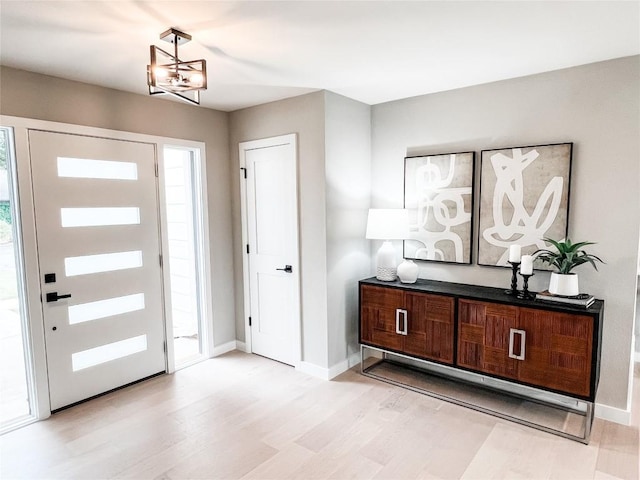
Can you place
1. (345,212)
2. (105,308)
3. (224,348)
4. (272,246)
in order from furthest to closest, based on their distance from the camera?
(224,348) → (272,246) → (345,212) → (105,308)

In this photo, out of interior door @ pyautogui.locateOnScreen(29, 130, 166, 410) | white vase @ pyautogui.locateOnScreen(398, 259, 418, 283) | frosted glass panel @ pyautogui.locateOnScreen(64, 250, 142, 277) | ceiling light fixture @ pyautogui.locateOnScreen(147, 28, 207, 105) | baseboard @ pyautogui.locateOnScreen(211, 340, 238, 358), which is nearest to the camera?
ceiling light fixture @ pyautogui.locateOnScreen(147, 28, 207, 105)

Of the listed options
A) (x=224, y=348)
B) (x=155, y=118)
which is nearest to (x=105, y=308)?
(x=224, y=348)

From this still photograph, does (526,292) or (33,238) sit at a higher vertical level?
(33,238)

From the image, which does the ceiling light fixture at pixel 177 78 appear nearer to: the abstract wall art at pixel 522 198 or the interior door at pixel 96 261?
the interior door at pixel 96 261

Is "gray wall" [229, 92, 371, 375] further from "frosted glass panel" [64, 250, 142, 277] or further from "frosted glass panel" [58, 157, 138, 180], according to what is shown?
"frosted glass panel" [64, 250, 142, 277]

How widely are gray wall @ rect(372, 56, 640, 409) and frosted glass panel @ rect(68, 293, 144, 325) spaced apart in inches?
115

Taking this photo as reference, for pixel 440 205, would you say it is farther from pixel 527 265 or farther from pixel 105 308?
pixel 105 308

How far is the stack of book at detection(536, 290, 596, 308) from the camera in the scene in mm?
2563

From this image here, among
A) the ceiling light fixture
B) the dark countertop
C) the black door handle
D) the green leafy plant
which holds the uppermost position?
the ceiling light fixture

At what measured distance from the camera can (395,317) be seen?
10.8ft

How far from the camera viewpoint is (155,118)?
345 cm

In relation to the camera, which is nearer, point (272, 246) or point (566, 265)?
point (566, 265)

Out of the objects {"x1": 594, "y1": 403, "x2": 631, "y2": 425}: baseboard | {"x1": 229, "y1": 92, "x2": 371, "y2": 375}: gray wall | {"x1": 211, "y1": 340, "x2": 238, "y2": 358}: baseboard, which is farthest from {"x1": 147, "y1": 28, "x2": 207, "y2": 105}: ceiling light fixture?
{"x1": 594, "y1": 403, "x2": 631, "y2": 425}: baseboard

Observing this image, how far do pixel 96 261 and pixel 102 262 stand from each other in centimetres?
5
